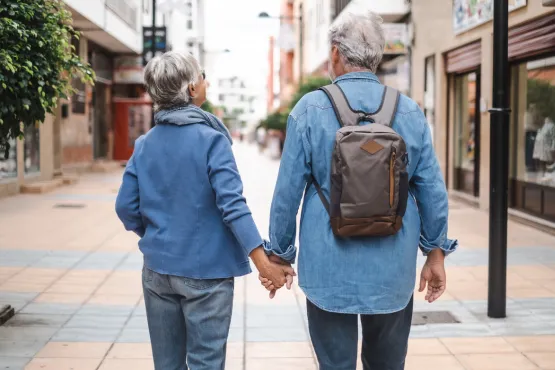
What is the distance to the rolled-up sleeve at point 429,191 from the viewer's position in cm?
304

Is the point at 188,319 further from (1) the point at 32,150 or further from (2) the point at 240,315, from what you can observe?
(1) the point at 32,150

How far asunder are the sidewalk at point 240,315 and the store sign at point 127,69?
2299 cm

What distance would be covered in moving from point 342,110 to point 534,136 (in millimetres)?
11133

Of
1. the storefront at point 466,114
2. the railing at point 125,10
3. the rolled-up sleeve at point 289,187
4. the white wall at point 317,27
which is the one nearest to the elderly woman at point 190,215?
the rolled-up sleeve at point 289,187

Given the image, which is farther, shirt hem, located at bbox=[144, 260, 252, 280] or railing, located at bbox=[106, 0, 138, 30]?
railing, located at bbox=[106, 0, 138, 30]

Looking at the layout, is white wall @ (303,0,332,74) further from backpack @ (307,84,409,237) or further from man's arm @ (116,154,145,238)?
backpack @ (307,84,409,237)

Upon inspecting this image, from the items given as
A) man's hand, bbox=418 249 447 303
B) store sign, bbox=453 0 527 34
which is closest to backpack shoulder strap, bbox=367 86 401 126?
man's hand, bbox=418 249 447 303

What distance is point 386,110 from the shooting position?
2971 millimetres

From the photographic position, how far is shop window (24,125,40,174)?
1978 centimetres

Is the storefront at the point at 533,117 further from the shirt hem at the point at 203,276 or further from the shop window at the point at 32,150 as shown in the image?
the shop window at the point at 32,150

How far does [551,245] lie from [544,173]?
255cm

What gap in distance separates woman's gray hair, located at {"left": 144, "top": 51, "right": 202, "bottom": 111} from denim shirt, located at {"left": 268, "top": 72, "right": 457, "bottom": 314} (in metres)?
0.49

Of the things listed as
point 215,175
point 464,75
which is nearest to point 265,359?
point 215,175

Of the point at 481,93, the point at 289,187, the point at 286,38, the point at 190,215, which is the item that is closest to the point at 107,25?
the point at 481,93
